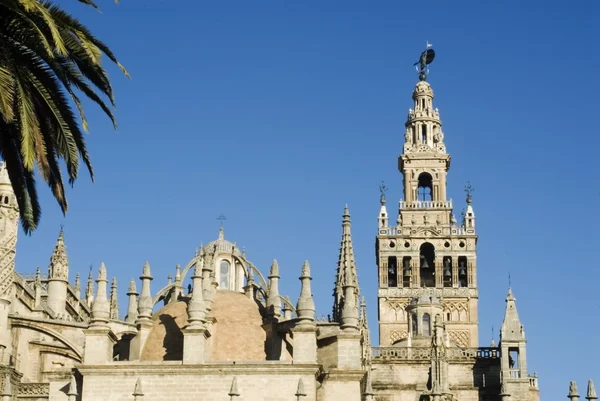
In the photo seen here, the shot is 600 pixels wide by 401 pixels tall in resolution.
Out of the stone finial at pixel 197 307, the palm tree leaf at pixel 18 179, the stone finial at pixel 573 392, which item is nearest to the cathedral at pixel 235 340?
the stone finial at pixel 197 307

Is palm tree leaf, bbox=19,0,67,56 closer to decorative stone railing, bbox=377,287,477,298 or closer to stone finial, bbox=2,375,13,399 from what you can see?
stone finial, bbox=2,375,13,399

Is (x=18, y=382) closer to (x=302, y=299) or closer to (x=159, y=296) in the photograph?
(x=159, y=296)

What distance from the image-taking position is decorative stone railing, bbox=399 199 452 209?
75250 mm

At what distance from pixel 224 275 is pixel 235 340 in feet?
21.2

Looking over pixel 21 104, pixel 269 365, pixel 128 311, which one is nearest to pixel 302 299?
pixel 269 365

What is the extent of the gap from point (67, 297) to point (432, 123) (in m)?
30.7

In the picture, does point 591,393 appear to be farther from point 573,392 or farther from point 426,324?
point 426,324

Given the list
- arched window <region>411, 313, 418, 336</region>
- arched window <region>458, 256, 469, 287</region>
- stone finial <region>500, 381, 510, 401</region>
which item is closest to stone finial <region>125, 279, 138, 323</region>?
stone finial <region>500, 381, 510, 401</region>

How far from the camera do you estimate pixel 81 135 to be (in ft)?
78.0

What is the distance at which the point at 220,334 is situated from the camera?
39.0m

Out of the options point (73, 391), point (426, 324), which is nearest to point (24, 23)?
point (73, 391)

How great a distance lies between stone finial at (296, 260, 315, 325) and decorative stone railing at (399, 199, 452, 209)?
38371 mm

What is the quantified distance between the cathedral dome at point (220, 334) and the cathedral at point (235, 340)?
0.04m

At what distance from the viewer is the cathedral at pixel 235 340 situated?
3662 cm
